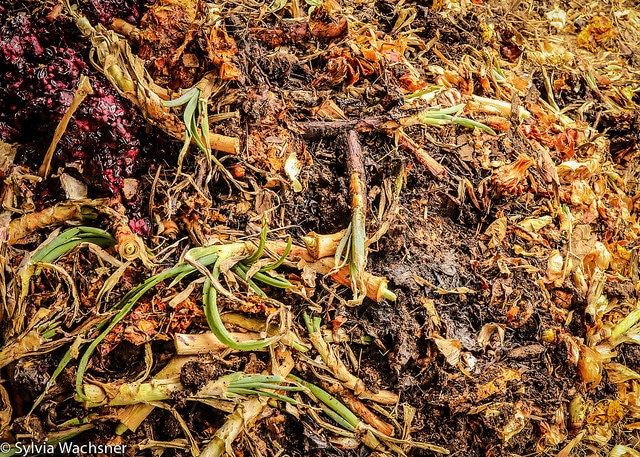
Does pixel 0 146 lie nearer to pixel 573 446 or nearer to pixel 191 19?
pixel 191 19

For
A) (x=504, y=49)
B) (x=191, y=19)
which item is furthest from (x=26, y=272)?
(x=504, y=49)

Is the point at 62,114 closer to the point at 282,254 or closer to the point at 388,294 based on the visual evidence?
the point at 282,254

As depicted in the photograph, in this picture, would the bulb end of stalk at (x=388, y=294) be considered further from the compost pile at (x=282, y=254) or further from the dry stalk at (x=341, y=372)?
the dry stalk at (x=341, y=372)

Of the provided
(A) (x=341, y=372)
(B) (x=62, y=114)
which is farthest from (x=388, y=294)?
(B) (x=62, y=114)

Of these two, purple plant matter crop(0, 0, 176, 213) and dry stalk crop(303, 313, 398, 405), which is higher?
purple plant matter crop(0, 0, 176, 213)


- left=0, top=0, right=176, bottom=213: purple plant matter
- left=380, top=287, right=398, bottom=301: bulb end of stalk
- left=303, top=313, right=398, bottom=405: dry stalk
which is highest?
left=0, top=0, right=176, bottom=213: purple plant matter

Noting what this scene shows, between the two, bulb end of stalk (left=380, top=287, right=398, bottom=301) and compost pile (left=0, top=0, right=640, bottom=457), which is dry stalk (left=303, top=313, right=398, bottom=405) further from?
bulb end of stalk (left=380, top=287, right=398, bottom=301)

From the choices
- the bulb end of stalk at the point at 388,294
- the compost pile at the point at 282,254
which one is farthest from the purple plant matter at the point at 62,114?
the bulb end of stalk at the point at 388,294

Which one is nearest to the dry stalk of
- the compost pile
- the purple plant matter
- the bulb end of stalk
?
the compost pile
